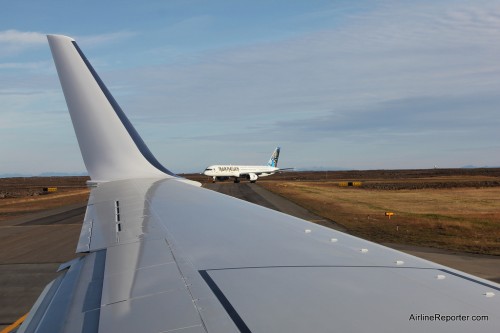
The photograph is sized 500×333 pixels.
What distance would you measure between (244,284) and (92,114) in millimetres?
4712

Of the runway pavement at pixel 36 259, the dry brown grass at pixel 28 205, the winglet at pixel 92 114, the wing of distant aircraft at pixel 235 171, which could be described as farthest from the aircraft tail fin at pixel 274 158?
the winglet at pixel 92 114

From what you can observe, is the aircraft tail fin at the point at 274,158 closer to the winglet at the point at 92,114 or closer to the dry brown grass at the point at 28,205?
the dry brown grass at the point at 28,205

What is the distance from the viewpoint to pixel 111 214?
Answer: 500 centimetres

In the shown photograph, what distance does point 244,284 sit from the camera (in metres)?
2.38

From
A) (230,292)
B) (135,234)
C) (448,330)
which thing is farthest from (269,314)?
(135,234)

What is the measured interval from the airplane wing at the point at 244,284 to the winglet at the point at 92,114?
76.6 inches

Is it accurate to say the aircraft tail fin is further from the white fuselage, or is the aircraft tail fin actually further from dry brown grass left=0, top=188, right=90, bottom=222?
dry brown grass left=0, top=188, right=90, bottom=222

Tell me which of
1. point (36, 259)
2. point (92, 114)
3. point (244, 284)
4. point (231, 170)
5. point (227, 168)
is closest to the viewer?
point (244, 284)

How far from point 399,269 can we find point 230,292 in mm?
1254

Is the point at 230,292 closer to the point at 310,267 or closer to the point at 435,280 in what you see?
the point at 310,267

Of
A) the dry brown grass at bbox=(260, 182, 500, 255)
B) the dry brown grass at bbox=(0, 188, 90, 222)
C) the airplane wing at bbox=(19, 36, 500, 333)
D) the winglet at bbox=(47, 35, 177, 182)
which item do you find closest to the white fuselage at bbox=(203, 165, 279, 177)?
the dry brown grass at bbox=(0, 188, 90, 222)

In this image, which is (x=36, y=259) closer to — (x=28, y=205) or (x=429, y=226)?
(x=429, y=226)

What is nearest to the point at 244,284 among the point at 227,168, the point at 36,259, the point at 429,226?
the point at 36,259

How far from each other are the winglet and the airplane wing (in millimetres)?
1947
